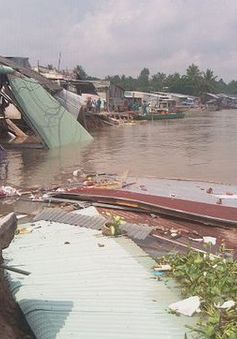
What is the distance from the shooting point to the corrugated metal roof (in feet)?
10.0

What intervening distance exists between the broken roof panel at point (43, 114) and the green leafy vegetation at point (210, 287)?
13327mm

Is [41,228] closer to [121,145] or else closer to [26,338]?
[26,338]

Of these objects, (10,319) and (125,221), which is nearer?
(10,319)

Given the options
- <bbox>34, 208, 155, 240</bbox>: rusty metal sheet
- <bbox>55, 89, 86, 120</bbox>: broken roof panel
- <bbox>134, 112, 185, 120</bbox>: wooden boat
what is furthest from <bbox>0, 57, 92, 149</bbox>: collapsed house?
<bbox>134, 112, 185, 120</bbox>: wooden boat

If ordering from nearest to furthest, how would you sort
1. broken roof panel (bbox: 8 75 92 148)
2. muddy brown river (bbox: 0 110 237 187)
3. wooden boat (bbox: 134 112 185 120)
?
1. muddy brown river (bbox: 0 110 237 187)
2. broken roof panel (bbox: 8 75 92 148)
3. wooden boat (bbox: 134 112 185 120)

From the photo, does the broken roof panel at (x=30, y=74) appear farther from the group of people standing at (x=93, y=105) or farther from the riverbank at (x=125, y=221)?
the group of people standing at (x=93, y=105)

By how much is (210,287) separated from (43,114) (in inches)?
579

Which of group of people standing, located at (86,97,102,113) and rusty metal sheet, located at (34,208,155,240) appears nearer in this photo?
rusty metal sheet, located at (34,208,155,240)

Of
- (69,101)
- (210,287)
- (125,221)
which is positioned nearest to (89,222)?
(125,221)

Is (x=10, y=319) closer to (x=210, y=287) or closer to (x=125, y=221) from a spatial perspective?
(x=210, y=287)

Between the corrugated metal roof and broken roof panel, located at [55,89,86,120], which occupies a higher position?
broken roof panel, located at [55,89,86,120]

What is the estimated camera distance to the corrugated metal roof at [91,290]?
3.05 metres

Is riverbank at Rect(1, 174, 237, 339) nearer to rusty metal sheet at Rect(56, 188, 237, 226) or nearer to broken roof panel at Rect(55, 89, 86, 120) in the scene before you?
rusty metal sheet at Rect(56, 188, 237, 226)

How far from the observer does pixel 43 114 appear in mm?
17500
